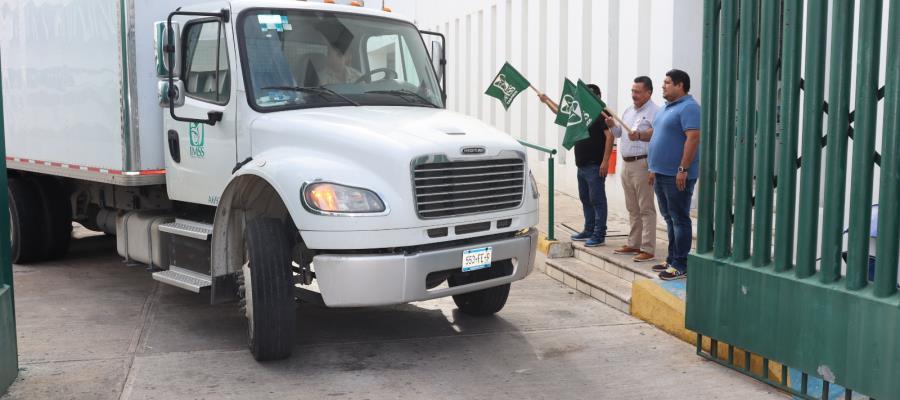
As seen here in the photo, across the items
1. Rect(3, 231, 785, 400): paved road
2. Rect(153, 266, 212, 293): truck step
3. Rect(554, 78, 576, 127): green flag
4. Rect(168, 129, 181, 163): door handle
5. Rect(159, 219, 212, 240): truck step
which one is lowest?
Rect(3, 231, 785, 400): paved road

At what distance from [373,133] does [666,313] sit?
2.72m

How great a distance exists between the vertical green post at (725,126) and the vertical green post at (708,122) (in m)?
0.06

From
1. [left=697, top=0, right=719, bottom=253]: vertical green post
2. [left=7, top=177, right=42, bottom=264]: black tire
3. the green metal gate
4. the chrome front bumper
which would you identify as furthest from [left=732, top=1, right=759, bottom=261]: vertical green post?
[left=7, top=177, right=42, bottom=264]: black tire

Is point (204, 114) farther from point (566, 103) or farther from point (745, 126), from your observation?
point (745, 126)

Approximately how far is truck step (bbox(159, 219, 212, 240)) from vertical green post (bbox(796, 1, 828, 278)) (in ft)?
13.3

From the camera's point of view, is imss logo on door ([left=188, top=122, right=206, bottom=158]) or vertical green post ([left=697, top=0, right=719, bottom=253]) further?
imss logo on door ([left=188, top=122, right=206, bottom=158])

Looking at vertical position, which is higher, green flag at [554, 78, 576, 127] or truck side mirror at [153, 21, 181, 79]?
truck side mirror at [153, 21, 181, 79]

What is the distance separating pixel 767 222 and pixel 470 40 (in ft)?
43.6

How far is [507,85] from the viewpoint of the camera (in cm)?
891

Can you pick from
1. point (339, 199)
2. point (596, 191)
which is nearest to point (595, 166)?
point (596, 191)

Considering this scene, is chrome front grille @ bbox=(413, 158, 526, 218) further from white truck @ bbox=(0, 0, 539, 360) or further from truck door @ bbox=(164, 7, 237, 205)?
truck door @ bbox=(164, 7, 237, 205)

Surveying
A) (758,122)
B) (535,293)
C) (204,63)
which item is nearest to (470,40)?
(535,293)

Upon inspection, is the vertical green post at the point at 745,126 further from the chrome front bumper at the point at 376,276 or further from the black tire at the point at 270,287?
the black tire at the point at 270,287

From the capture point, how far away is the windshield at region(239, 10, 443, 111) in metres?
6.23
